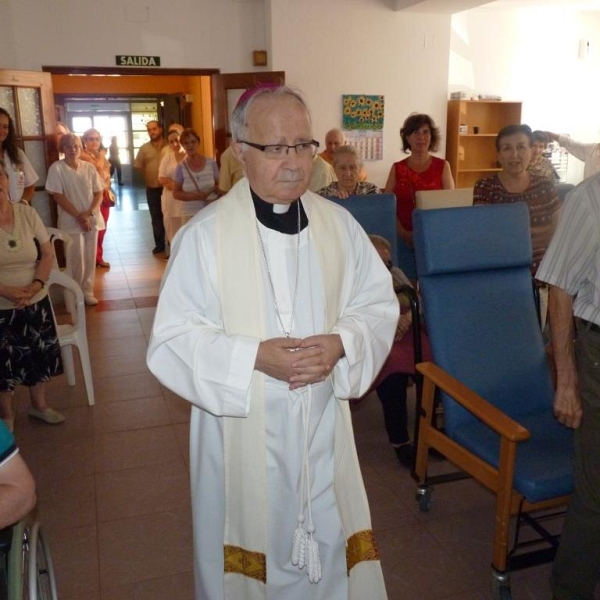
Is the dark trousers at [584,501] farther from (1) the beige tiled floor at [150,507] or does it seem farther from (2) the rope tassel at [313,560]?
(2) the rope tassel at [313,560]

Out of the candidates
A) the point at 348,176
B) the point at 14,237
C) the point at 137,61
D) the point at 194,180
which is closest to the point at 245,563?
the point at 14,237

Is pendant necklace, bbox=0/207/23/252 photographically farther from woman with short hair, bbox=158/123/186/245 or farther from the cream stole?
woman with short hair, bbox=158/123/186/245

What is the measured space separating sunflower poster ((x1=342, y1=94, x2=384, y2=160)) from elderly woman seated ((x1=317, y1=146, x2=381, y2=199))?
2.96 metres

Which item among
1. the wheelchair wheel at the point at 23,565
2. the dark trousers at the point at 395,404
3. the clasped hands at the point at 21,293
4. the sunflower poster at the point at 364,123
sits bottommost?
the dark trousers at the point at 395,404

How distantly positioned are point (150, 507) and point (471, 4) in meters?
5.68

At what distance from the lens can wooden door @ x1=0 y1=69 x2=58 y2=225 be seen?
5301mm

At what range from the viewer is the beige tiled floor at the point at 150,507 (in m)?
2.06

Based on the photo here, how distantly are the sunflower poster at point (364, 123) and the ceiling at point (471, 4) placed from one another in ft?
3.04

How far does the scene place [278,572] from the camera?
5.29 ft

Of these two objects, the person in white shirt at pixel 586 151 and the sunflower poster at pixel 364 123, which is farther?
the sunflower poster at pixel 364 123

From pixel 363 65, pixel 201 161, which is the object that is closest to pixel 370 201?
pixel 201 161

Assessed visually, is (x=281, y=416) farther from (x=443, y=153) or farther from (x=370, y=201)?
(x=443, y=153)

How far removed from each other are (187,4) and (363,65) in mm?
1858

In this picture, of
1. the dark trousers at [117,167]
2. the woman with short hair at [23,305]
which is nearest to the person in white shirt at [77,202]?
the woman with short hair at [23,305]
